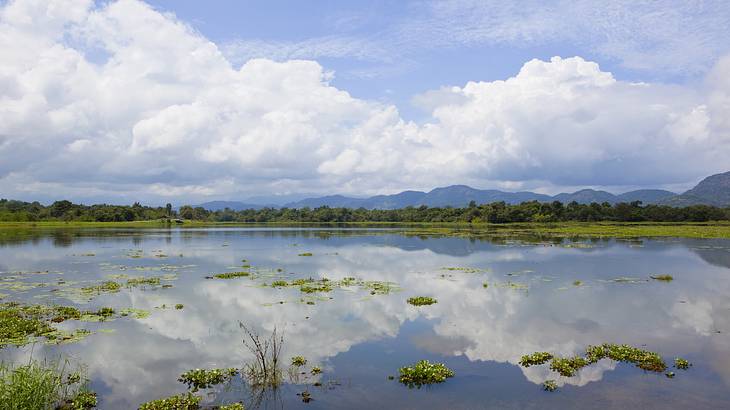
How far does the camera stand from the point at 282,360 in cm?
1628

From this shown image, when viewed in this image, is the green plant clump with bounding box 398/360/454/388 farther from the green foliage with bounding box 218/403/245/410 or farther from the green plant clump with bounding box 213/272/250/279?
the green plant clump with bounding box 213/272/250/279

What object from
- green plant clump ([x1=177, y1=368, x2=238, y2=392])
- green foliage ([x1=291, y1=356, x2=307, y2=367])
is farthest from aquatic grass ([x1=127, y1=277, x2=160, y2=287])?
green foliage ([x1=291, y1=356, x2=307, y2=367])

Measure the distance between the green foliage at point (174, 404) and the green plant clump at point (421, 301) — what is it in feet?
50.5

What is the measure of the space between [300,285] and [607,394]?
71.9 feet

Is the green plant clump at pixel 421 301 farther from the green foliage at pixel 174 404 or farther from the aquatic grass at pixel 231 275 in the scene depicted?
the aquatic grass at pixel 231 275

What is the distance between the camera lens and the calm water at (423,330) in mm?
13633

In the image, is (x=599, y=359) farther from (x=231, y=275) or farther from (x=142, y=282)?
(x=142, y=282)

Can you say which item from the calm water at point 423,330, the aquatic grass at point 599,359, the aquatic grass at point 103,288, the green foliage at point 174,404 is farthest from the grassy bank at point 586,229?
the green foliage at point 174,404

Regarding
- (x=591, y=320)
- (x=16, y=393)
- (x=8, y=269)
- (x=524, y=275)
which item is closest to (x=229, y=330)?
(x=16, y=393)

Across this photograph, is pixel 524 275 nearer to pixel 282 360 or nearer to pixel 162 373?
pixel 282 360

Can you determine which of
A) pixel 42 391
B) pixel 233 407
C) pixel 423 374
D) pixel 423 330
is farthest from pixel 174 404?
pixel 423 330

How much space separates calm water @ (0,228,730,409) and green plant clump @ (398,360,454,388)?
363 mm

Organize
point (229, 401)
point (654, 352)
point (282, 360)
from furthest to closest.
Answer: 1. point (654, 352)
2. point (282, 360)
3. point (229, 401)

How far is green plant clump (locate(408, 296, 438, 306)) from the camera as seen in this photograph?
26.0 m
